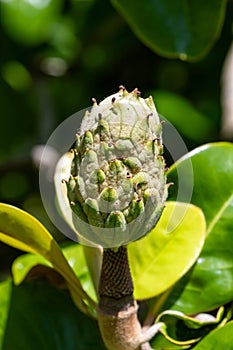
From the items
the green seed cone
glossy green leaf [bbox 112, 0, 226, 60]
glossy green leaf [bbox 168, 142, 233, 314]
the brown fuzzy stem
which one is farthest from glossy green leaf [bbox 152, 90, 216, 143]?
the green seed cone

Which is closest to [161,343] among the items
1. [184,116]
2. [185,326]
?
[185,326]

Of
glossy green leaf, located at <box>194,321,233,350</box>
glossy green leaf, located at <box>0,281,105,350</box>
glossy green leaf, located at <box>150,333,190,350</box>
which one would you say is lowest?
glossy green leaf, located at <box>0,281,105,350</box>

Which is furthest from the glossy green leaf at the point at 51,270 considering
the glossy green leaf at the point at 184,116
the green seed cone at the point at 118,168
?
the glossy green leaf at the point at 184,116

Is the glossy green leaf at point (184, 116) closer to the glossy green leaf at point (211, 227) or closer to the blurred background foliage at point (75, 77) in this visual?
the blurred background foliage at point (75, 77)

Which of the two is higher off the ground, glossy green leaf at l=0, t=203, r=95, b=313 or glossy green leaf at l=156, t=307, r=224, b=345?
glossy green leaf at l=0, t=203, r=95, b=313

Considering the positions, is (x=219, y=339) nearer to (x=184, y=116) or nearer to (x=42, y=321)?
(x=42, y=321)

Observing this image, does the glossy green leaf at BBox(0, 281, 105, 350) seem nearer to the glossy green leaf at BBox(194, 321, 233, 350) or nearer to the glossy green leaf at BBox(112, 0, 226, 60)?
the glossy green leaf at BBox(194, 321, 233, 350)
